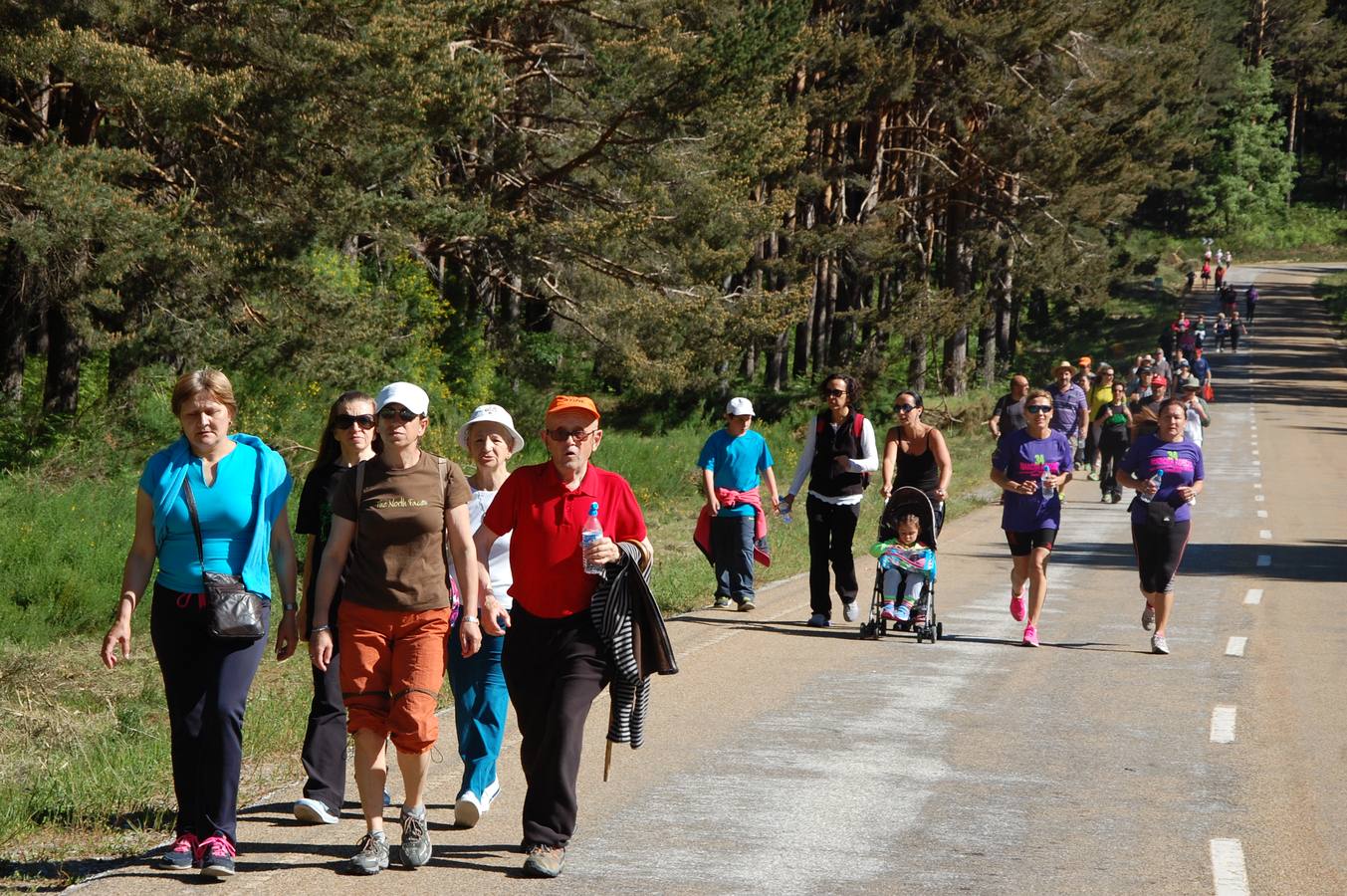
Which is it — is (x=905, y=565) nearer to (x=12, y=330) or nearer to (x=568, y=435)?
(x=568, y=435)

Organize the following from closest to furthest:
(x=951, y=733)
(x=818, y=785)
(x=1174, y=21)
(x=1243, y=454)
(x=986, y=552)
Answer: (x=818, y=785) < (x=951, y=733) < (x=986, y=552) < (x=1243, y=454) < (x=1174, y=21)

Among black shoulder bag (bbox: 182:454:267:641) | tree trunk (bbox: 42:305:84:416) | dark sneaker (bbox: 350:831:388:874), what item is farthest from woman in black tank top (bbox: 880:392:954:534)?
tree trunk (bbox: 42:305:84:416)

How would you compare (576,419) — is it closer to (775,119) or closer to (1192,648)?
(1192,648)

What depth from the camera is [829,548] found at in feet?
45.5

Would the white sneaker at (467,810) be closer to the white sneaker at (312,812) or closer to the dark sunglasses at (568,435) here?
the white sneaker at (312,812)

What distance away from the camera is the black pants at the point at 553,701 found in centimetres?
628

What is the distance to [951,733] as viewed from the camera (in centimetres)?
954

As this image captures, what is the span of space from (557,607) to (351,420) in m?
1.29

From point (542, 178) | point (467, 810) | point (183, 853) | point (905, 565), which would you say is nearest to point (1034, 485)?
point (905, 565)

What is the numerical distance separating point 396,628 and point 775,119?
2801cm

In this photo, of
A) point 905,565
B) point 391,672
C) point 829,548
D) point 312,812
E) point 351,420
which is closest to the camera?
point 391,672

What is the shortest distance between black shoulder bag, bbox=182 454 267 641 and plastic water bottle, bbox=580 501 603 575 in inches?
50.0

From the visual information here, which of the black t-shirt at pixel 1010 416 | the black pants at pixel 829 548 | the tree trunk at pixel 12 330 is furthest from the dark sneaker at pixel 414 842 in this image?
the tree trunk at pixel 12 330

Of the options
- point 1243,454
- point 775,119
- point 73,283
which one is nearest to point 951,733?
point 73,283
